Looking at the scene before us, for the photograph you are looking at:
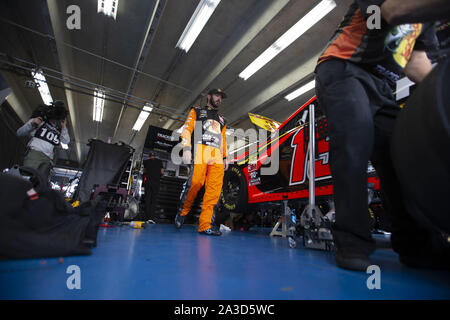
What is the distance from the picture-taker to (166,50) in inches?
257

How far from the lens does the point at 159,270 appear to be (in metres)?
0.70

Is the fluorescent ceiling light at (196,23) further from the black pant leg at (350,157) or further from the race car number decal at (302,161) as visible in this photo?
the black pant leg at (350,157)

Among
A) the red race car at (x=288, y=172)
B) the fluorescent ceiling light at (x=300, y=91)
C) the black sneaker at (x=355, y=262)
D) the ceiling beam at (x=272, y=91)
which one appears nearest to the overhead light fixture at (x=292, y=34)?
the ceiling beam at (x=272, y=91)

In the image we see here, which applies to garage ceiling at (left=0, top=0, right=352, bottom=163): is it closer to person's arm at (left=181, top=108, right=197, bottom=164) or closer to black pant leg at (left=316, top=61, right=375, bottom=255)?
person's arm at (left=181, top=108, right=197, bottom=164)

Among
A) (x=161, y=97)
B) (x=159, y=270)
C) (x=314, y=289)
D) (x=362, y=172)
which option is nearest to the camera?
(x=314, y=289)

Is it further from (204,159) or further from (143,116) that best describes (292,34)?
(143,116)

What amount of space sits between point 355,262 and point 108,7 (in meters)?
6.90

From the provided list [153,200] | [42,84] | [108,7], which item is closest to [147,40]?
[108,7]

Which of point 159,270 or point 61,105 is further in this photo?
point 61,105

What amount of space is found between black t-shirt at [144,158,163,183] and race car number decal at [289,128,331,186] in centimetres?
277

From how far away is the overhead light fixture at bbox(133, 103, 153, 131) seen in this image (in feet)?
30.4

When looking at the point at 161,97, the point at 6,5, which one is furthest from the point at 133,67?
the point at 6,5

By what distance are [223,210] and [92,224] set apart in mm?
2992

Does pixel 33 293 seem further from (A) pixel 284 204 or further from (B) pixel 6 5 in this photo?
(B) pixel 6 5
